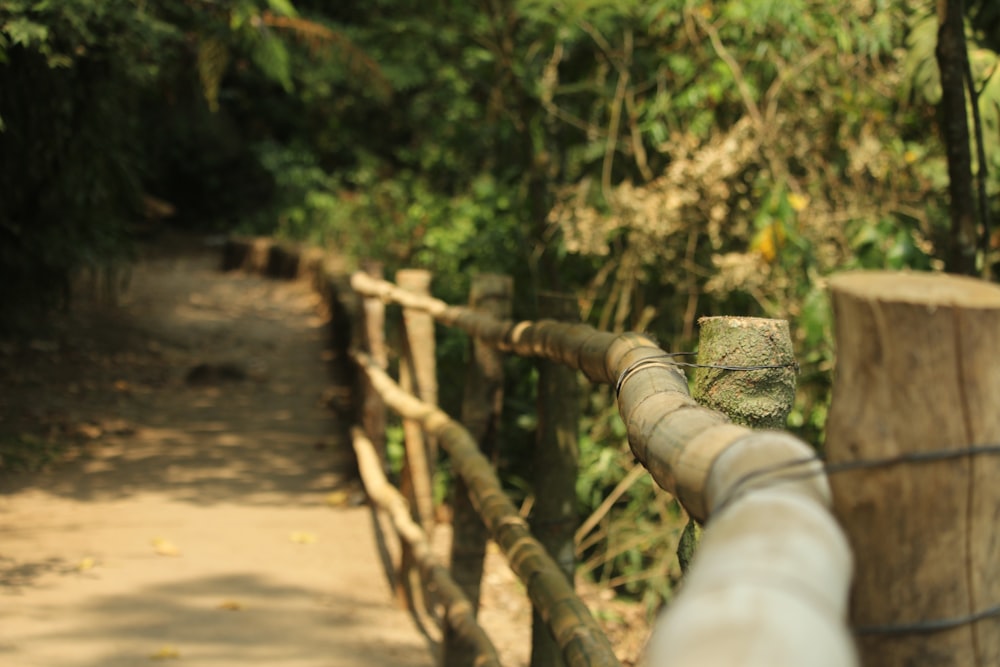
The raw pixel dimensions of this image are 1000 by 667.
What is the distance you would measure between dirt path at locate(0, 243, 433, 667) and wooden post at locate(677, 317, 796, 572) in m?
2.23

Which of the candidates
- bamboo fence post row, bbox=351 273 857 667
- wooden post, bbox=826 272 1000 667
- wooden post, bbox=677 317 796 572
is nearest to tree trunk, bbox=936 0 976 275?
wooden post, bbox=677 317 796 572

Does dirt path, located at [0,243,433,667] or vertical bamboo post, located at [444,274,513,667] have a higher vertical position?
vertical bamboo post, located at [444,274,513,667]

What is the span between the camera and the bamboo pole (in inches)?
121

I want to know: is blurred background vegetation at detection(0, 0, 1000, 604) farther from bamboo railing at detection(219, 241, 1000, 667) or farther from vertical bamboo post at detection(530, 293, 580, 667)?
bamboo railing at detection(219, 241, 1000, 667)

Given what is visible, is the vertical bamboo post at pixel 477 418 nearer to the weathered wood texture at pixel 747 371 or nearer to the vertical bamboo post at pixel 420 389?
the vertical bamboo post at pixel 420 389

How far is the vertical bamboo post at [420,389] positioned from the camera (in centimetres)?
441

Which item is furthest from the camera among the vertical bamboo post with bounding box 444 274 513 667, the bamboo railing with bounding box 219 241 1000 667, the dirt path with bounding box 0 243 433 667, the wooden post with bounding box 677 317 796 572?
the dirt path with bounding box 0 243 433 667

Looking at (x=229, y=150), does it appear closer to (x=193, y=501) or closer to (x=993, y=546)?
(x=193, y=501)

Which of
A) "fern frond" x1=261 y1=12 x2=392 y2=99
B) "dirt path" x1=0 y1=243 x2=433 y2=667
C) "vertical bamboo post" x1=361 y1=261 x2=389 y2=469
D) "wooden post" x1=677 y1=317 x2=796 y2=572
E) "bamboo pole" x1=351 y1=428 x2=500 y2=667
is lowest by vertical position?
"dirt path" x1=0 y1=243 x2=433 y2=667

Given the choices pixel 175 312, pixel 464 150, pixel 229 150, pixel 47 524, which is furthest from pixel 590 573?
pixel 229 150

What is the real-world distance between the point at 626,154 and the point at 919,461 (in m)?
5.09

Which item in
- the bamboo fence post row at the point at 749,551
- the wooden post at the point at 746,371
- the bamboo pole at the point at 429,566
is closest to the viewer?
the bamboo fence post row at the point at 749,551

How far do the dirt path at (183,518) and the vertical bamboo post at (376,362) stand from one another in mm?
364

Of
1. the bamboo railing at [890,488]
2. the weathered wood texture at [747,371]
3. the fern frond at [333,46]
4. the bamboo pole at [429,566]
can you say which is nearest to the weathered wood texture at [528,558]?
the bamboo pole at [429,566]
